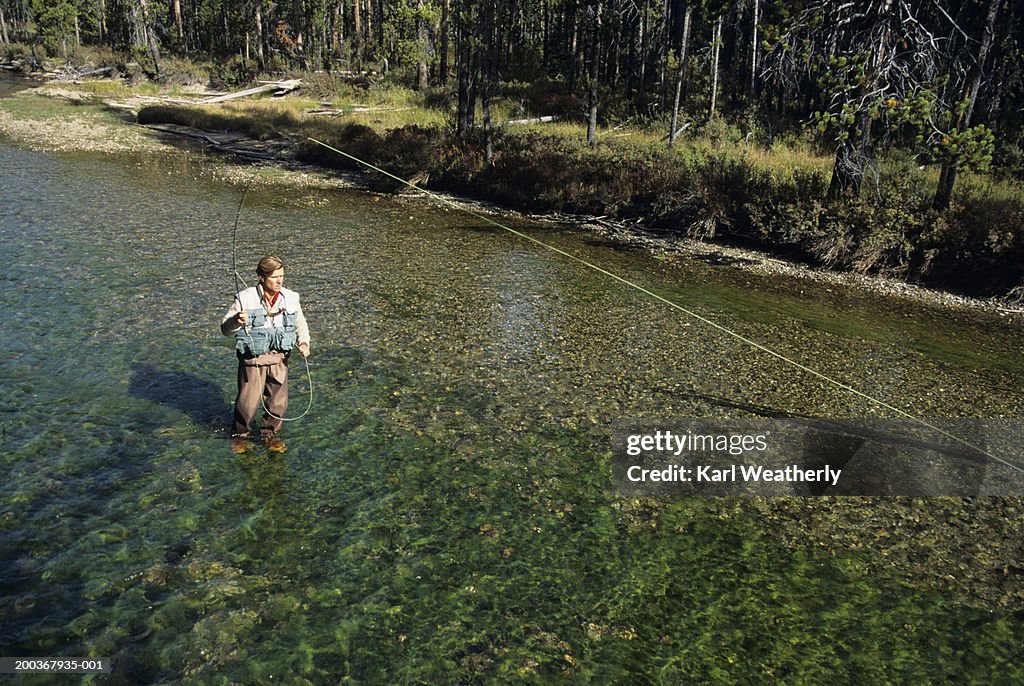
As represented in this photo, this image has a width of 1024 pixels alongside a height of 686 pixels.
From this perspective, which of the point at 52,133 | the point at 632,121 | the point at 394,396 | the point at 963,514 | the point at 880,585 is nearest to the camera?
the point at 880,585

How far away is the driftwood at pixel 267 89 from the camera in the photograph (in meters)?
52.5

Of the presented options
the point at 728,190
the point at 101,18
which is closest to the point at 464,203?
the point at 728,190

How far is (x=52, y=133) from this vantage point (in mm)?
35781

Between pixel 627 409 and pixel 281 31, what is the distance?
95220mm

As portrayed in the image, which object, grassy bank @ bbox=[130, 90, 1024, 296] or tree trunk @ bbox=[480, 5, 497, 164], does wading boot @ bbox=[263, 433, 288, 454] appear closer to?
grassy bank @ bbox=[130, 90, 1024, 296]

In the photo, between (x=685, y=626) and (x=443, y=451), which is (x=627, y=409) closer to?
(x=443, y=451)

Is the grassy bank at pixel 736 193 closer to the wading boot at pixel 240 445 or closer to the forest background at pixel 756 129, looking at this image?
the forest background at pixel 756 129

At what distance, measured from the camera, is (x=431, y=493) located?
8.63 m

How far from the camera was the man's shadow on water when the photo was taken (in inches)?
393

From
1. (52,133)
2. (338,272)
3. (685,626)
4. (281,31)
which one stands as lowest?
(685,626)

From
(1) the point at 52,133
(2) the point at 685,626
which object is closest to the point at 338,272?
(2) the point at 685,626

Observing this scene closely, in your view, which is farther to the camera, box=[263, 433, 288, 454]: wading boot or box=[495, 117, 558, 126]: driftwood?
box=[495, 117, 558, 126]: driftwood

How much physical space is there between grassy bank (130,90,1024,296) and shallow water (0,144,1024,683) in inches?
128

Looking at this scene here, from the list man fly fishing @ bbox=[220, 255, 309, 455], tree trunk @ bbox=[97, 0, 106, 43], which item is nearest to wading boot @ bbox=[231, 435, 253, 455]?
man fly fishing @ bbox=[220, 255, 309, 455]
